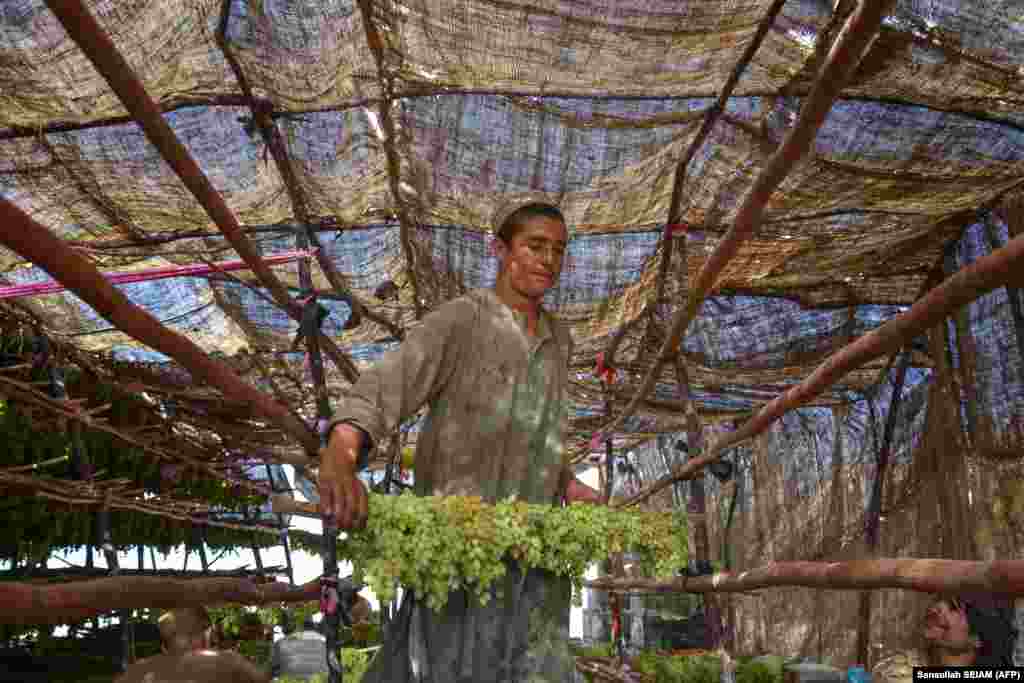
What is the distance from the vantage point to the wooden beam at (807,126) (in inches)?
76.2

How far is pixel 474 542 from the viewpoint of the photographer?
2.32m

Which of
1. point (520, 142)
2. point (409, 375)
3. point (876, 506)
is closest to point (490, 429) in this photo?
point (409, 375)

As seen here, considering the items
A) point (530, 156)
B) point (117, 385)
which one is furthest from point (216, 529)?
point (530, 156)

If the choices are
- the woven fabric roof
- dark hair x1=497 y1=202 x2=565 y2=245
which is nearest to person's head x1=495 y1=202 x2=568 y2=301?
dark hair x1=497 y1=202 x2=565 y2=245

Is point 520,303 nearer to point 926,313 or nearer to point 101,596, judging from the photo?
point 926,313

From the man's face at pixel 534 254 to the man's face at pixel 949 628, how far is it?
3089mm

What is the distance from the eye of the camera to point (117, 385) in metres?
6.86

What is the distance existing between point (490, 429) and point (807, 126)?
1332 millimetres

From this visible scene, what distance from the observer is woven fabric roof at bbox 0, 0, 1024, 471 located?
402cm

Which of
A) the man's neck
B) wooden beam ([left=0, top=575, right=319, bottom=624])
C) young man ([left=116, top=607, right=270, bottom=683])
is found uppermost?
the man's neck

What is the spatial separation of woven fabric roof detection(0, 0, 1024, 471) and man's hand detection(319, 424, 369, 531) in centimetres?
215

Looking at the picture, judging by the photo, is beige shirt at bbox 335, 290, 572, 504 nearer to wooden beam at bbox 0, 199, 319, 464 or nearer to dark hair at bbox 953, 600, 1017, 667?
wooden beam at bbox 0, 199, 319, 464

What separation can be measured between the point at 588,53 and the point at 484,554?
2.65 meters

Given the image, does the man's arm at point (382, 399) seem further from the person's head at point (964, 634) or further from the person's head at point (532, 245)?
the person's head at point (964, 634)
